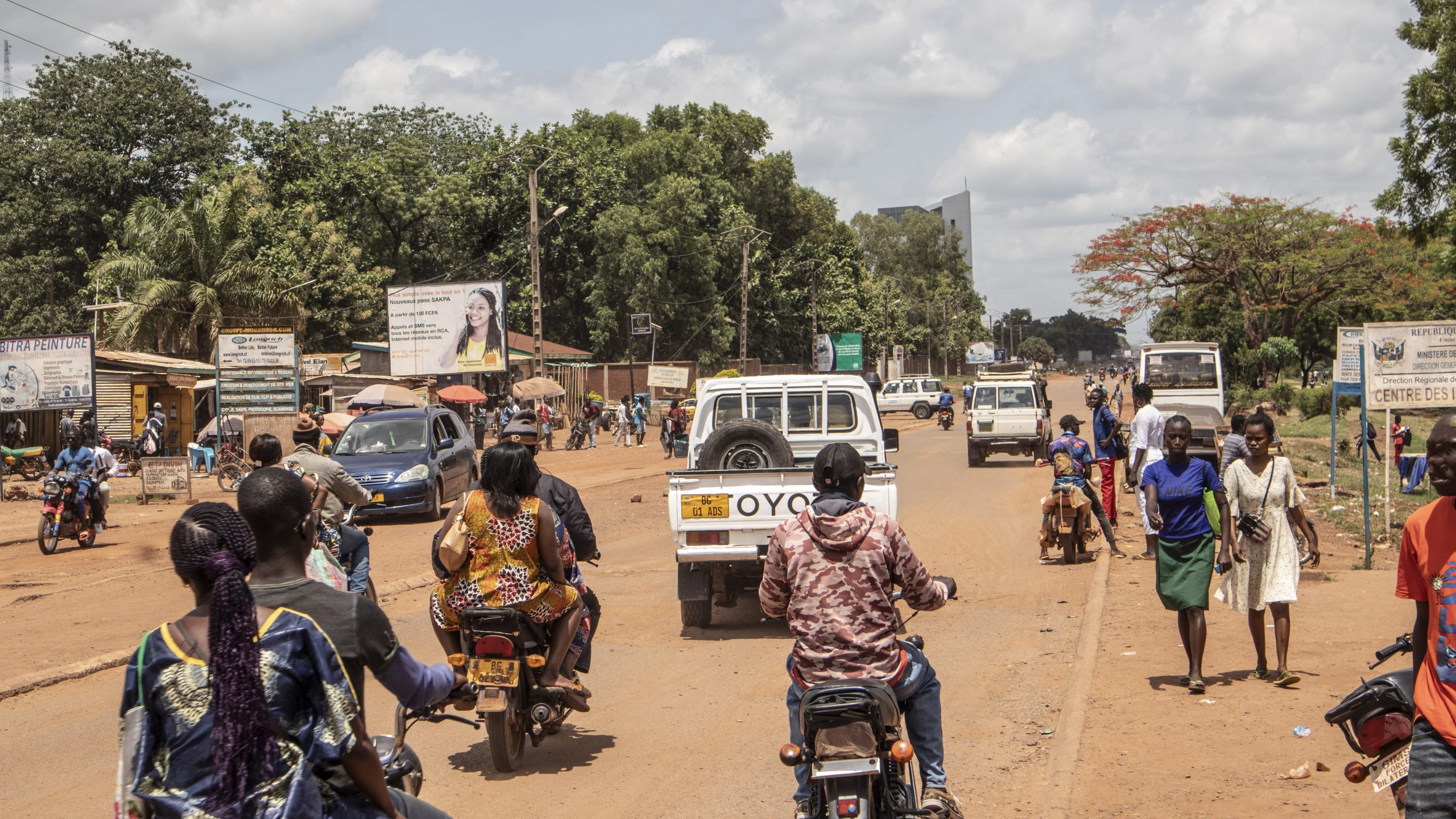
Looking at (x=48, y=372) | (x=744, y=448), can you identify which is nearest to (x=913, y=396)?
(x=48, y=372)

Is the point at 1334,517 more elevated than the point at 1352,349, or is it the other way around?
the point at 1352,349

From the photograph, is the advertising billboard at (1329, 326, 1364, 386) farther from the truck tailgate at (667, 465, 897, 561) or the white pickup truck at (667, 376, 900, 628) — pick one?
the truck tailgate at (667, 465, 897, 561)

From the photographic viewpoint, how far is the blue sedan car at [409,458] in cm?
1847

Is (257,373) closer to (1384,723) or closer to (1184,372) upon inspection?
(1184,372)

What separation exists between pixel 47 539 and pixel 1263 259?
3640cm

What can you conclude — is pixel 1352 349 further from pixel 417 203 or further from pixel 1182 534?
pixel 417 203

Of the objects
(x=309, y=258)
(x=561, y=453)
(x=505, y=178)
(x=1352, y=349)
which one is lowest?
(x=561, y=453)

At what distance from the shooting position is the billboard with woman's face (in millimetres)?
38312

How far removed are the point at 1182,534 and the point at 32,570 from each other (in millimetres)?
13707

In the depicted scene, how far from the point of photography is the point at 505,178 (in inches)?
2041

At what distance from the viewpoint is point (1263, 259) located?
39906mm

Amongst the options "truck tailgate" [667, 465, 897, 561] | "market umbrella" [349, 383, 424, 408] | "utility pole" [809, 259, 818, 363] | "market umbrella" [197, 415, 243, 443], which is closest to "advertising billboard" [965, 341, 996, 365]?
"utility pole" [809, 259, 818, 363]

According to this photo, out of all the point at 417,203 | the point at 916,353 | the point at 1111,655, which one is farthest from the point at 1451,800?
the point at 916,353

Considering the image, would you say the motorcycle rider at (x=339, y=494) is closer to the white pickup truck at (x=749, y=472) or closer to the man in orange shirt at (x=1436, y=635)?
the white pickup truck at (x=749, y=472)
